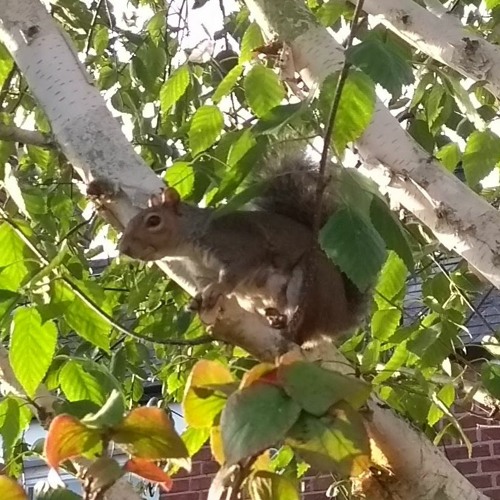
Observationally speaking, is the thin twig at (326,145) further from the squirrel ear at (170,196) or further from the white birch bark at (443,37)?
the white birch bark at (443,37)

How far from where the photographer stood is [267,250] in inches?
45.3

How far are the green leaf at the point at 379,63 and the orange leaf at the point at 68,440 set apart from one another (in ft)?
0.77

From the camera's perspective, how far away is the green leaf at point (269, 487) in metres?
0.44

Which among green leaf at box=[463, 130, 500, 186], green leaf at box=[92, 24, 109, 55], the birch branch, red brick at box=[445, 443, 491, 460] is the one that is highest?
green leaf at box=[92, 24, 109, 55]

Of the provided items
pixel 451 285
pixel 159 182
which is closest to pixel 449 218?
pixel 159 182

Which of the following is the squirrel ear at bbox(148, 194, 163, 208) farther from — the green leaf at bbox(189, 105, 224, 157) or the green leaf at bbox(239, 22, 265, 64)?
the green leaf at bbox(239, 22, 265, 64)

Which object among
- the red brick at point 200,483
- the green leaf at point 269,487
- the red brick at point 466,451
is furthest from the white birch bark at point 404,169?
the red brick at point 200,483

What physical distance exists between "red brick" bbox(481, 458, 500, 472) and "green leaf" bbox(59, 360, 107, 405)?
2.22 metres

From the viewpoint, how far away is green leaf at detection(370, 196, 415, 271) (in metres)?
0.56

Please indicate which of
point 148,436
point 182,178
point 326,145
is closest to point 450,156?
point 182,178

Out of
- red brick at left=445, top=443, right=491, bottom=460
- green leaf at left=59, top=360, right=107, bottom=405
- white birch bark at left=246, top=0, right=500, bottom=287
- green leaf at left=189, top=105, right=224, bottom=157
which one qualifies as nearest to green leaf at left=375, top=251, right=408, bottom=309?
white birch bark at left=246, top=0, right=500, bottom=287

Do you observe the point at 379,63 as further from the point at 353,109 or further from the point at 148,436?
the point at 148,436

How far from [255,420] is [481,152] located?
Answer: 22.1 inches

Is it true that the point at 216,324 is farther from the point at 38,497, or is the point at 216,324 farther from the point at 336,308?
the point at 336,308
